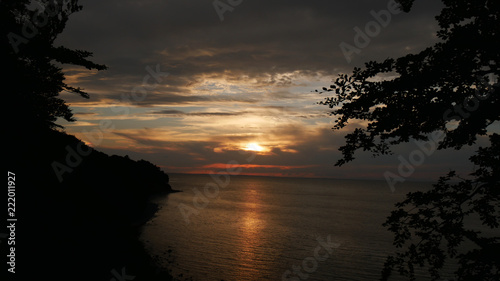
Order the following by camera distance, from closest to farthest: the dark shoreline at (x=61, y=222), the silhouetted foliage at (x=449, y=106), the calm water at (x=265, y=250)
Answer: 1. the silhouetted foliage at (x=449, y=106)
2. the dark shoreline at (x=61, y=222)
3. the calm water at (x=265, y=250)

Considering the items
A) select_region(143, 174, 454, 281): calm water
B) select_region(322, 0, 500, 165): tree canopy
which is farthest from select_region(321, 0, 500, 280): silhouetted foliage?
select_region(143, 174, 454, 281): calm water

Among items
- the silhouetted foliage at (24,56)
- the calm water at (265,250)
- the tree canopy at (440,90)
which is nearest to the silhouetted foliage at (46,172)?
the silhouetted foliage at (24,56)

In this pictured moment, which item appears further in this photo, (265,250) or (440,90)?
(265,250)

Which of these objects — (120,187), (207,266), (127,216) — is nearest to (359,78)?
(207,266)

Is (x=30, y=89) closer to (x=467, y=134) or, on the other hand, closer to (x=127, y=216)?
(x=467, y=134)

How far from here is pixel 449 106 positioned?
668 centimetres

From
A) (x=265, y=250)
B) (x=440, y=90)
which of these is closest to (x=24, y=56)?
(x=440, y=90)

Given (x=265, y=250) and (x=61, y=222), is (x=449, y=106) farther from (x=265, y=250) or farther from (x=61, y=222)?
(x=265, y=250)

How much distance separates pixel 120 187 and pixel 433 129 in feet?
140

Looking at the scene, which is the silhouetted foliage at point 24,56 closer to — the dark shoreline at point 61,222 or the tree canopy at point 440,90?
the dark shoreline at point 61,222

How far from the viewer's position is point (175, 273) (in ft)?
82.4

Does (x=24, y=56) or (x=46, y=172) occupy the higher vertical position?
(x=24, y=56)

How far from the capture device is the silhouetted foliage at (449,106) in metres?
6.30

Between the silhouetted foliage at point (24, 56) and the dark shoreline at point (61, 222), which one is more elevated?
the silhouetted foliage at point (24, 56)
